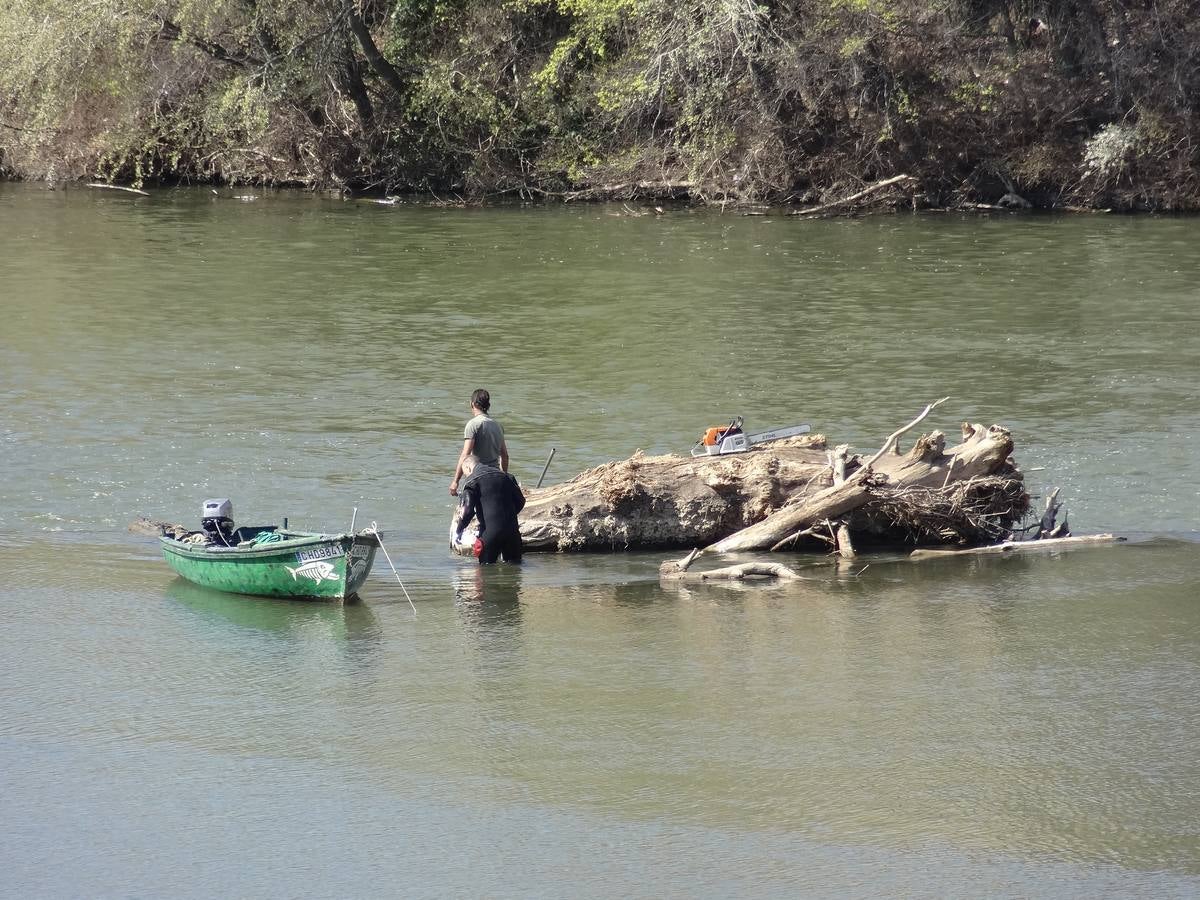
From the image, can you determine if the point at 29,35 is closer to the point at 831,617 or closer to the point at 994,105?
the point at 994,105

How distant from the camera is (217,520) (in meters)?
12.4

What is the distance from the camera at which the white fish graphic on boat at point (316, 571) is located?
1166cm

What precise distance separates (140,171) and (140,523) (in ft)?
93.3

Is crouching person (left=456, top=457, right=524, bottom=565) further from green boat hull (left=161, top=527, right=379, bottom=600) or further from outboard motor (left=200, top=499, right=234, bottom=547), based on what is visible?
outboard motor (left=200, top=499, right=234, bottom=547)

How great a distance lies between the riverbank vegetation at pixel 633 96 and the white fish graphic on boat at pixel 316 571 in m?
Answer: 24.6

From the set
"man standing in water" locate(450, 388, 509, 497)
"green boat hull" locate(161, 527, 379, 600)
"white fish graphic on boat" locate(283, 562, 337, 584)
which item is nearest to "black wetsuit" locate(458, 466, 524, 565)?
"man standing in water" locate(450, 388, 509, 497)

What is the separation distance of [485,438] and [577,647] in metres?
2.87

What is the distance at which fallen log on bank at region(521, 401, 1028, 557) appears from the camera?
524 inches

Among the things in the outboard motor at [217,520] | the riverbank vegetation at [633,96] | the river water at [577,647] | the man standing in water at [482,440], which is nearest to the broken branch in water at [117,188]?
the riverbank vegetation at [633,96]

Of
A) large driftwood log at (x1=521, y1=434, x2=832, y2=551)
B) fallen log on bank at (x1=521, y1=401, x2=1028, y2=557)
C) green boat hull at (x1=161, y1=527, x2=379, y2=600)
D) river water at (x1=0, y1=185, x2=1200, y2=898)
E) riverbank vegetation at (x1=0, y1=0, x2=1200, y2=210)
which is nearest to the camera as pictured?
river water at (x1=0, y1=185, x2=1200, y2=898)

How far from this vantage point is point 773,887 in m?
7.34

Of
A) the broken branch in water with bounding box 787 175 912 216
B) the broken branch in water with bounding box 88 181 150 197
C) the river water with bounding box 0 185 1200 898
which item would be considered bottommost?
the river water with bounding box 0 185 1200 898

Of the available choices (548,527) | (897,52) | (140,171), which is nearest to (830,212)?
(897,52)

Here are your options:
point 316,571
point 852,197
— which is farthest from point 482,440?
point 852,197
